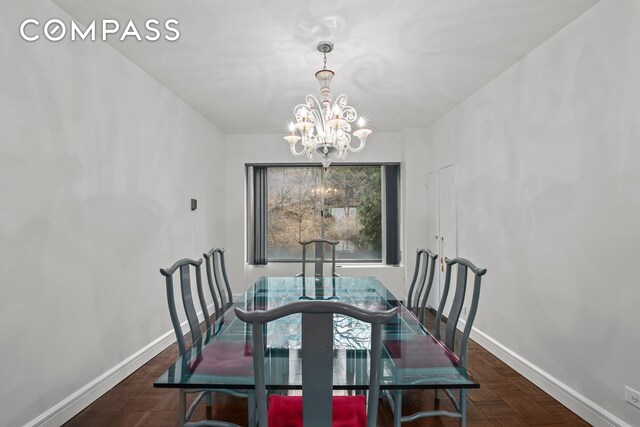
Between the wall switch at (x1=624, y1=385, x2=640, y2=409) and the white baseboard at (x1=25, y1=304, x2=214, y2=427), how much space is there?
10.9ft

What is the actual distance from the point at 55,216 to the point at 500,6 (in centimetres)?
306

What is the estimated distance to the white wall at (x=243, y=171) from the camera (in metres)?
5.58

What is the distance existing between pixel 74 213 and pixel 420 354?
90.7 inches

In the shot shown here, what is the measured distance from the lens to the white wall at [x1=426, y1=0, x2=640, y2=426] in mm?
2045

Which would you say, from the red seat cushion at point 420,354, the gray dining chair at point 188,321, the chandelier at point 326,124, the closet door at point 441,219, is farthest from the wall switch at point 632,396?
the closet door at point 441,219

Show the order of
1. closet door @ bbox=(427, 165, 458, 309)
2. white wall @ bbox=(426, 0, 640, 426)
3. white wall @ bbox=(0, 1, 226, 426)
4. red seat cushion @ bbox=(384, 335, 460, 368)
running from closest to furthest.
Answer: red seat cushion @ bbox=(384, 335, 460, 368)
white wall @ bbox=(0, 1, 226, 426)
white wall @ bbox=(426, 0, 640, 426)
closet door @ bbox=(427, 165, 458, 309)

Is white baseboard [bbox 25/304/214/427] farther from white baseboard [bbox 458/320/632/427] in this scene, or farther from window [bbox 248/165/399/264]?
white baseboard [bbox 458/320/632/427]

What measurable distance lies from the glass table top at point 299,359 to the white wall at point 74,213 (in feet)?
3.43

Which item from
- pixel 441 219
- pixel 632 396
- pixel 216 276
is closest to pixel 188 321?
pixel 216 276

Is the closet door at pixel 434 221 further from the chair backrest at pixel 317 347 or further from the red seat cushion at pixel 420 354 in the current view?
the chair backrest at pixel 317 347

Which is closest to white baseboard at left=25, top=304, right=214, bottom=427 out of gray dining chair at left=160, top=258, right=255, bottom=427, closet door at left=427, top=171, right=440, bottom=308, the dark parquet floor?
the dark parquet floor

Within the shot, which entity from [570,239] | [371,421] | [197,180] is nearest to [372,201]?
[197,180]

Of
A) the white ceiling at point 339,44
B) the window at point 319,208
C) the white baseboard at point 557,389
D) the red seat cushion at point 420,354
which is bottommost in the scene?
the white baseboard at point 557,389

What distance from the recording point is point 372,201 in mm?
5852
